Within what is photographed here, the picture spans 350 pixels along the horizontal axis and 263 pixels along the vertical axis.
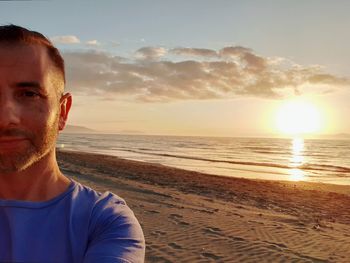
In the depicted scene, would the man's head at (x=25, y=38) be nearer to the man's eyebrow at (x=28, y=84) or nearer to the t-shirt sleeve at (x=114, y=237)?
the man's eyebrow at (x=28, y=84)

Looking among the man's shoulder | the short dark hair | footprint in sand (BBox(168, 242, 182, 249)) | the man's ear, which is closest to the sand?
footprint in sand (BBox(168, 242, 182, 249))

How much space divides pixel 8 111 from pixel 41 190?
1.23 ft

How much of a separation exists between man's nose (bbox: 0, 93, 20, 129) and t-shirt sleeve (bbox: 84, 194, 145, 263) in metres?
0.48

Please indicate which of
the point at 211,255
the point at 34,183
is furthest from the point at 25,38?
the point at 211,255

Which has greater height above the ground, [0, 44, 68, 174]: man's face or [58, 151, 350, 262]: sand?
[0, 44, 68, 174]: man's face

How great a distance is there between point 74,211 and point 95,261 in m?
0.24

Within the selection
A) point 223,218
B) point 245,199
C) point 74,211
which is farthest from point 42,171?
point 245,199

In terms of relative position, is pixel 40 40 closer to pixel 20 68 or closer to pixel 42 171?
pixel 20 68

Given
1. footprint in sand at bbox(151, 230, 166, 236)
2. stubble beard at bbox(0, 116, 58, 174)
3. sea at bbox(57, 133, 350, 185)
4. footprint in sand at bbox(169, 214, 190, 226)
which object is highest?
stubble beard at bbox(0, 116, 58, 174)

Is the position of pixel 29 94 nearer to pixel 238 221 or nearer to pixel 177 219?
pixel 177 219

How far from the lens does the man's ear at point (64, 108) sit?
5.94 feet

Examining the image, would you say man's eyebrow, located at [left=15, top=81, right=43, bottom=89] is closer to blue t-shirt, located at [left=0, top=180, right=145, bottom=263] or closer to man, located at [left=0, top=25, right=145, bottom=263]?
man, located at [left=0, top=25, right=145, bottom=263]

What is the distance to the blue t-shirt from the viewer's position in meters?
1.42

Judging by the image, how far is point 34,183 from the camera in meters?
1.71
